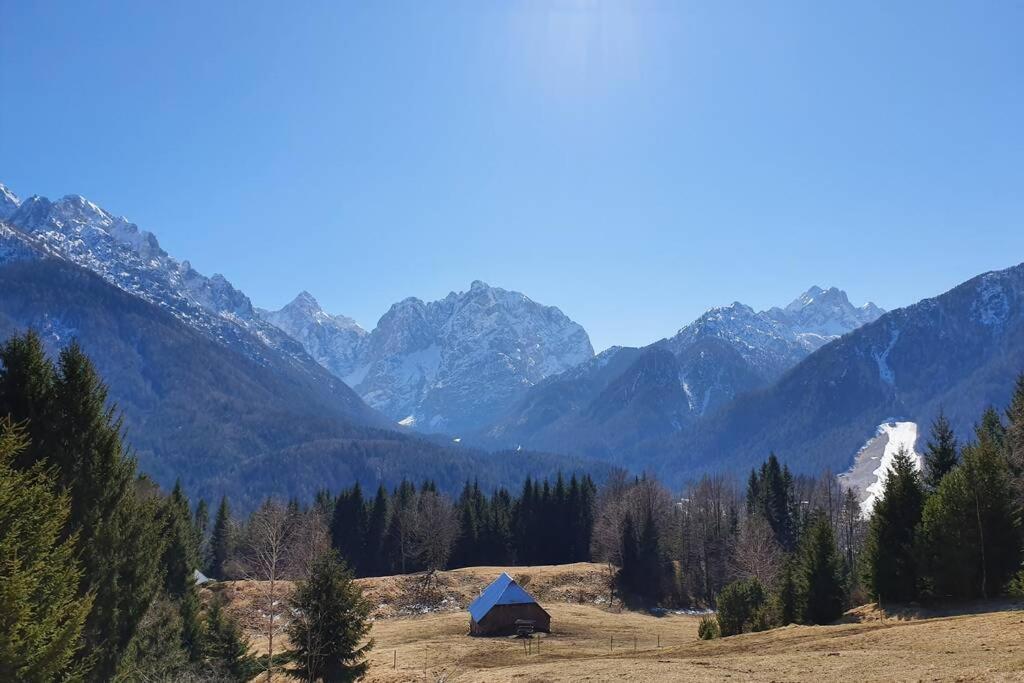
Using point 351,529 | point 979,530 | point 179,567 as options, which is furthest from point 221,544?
point 979,530

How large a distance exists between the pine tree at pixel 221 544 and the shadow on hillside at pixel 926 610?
324 feet

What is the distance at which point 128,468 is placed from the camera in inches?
985

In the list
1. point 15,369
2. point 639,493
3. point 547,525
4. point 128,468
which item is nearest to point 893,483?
point 128,468

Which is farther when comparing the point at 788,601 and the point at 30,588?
the point at 788,601

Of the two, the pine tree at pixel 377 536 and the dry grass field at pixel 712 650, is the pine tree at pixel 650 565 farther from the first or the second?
the pine tree at pixel 377 536

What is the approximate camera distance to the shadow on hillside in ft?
121

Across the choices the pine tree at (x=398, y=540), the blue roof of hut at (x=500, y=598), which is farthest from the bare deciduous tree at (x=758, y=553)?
the pine tree at (x=398, y=540)

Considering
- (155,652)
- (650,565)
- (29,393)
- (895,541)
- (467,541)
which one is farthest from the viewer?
(467,541)

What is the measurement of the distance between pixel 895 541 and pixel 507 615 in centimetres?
3236

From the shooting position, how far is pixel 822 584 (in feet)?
154

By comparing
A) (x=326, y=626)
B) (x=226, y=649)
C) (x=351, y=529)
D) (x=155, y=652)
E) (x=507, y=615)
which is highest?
(x=351, y=529)

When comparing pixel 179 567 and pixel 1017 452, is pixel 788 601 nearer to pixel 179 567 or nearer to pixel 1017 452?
pixel 1017 452

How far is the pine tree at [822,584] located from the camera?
4644 cm

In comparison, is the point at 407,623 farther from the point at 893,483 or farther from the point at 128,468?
the point at 128,468
